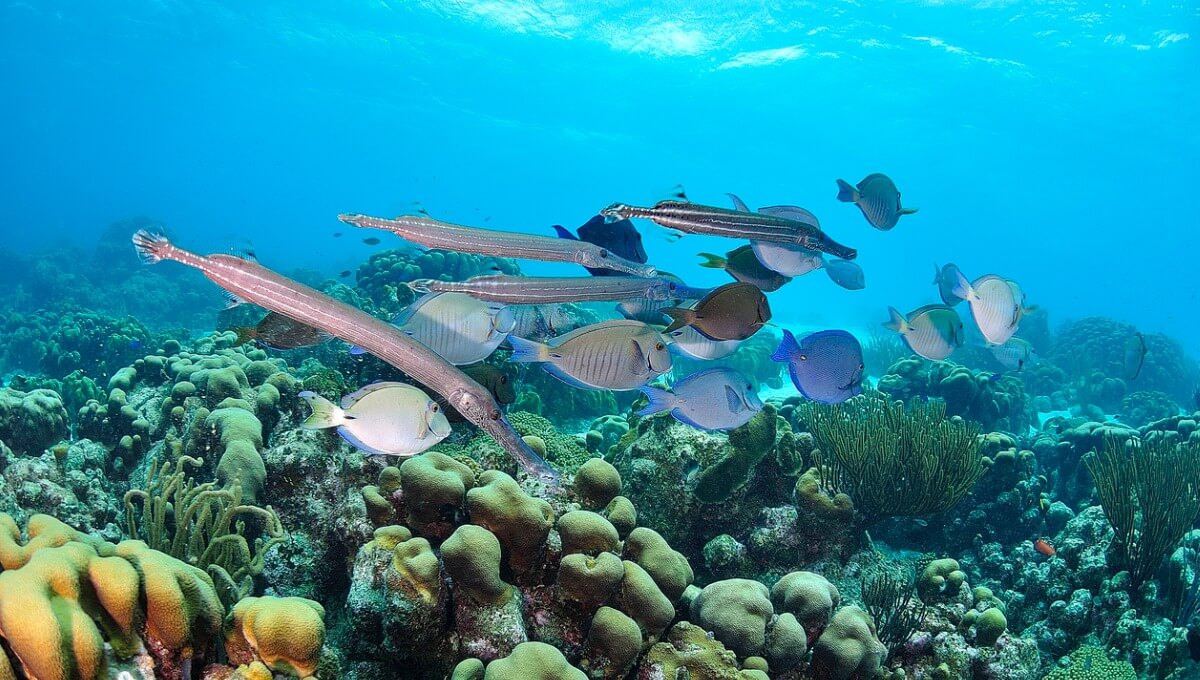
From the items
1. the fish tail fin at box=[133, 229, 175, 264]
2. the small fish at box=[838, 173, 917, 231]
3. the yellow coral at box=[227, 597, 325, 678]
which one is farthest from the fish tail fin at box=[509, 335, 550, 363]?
the small fish at box=[838, 173, 917, 231]

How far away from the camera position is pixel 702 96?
54406 millimetres

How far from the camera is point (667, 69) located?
49.0 m

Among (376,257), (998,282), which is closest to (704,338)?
(998,282)

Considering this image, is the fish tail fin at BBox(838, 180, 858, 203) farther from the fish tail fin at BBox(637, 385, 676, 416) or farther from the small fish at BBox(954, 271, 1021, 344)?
the fish tail fin at BBox(637, 385, 676, 416)

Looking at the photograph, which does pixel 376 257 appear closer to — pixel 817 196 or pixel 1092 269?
pixel 817 196

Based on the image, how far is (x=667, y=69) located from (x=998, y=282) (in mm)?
49562

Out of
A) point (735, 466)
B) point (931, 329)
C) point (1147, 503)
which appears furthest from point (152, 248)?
point (1147, 503)

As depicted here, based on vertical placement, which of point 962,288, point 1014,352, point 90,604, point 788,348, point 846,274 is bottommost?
point 90,604

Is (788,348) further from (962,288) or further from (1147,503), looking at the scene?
(1147,503)

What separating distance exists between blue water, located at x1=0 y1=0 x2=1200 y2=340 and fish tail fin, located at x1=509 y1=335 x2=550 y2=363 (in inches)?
50.4

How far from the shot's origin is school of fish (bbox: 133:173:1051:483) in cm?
246

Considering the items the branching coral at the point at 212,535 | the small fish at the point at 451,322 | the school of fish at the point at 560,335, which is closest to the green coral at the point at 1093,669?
the school of fish at the point at 560,335

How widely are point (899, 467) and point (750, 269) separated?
2810 mm

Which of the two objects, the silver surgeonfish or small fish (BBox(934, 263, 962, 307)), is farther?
small fish (BBox(934, 263, 962, 307))
